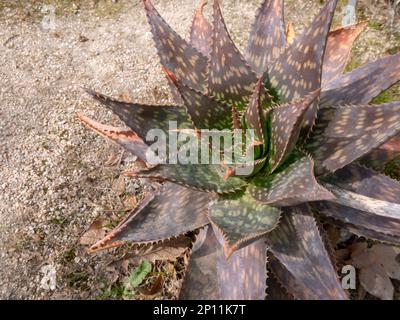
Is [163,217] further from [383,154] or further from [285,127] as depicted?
[383,154]

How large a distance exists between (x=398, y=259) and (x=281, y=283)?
2.33ft

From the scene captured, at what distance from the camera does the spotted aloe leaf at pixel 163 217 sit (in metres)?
1.62

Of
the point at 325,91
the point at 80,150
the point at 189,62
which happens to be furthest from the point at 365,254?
the point at 80,150

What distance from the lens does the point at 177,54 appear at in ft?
5.66

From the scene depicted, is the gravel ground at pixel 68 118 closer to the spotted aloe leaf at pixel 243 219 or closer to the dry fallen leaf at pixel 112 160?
the dry fallen leaf at pixel 112 160

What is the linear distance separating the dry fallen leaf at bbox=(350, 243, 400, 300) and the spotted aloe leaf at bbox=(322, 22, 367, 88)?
79cm

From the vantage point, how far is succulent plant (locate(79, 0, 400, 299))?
4.81 ft

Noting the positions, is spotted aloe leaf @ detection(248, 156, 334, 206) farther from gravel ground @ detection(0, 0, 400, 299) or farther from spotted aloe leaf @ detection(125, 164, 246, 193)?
gravel ground @ detection(0, 0, 400, 299)

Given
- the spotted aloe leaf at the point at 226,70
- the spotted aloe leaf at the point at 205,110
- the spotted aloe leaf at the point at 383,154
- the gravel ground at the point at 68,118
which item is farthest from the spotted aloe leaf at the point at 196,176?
the gravel ground at the point at 68,118

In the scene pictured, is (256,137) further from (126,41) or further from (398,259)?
(126,41)

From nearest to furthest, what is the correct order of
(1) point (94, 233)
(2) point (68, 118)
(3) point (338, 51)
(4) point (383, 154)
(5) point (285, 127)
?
(5) point (285, 127) → (4) point (383, 154) → (3) point (338, 51) → (1) point (94, 233) → (2) point (68, 118)

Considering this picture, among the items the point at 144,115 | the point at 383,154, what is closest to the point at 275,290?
the point at 383,154

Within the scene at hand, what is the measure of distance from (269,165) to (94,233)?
1.00m

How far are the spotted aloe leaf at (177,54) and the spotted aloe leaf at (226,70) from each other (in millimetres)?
131
